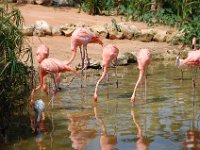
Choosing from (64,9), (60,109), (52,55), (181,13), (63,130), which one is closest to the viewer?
(63,130)

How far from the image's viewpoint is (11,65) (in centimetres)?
588

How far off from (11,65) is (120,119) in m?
1.86

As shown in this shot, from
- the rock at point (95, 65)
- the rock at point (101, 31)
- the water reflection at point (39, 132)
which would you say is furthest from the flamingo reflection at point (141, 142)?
the rock at point (101, 31)

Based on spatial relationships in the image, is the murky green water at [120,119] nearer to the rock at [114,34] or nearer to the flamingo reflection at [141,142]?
the flamingo reflection at [141,142]

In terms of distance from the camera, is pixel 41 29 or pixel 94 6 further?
pixel 94 6

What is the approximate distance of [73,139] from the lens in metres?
6.21

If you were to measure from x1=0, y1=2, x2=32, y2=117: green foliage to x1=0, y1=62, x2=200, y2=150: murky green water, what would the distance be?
0.45 metres

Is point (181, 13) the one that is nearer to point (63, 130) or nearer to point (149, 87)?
point (149, 87)

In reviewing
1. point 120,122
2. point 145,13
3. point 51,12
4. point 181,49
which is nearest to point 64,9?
point 51,12

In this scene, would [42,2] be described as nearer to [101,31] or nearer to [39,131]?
[101,31]

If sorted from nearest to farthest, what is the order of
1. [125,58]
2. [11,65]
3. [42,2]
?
[11,65] < [125,58] < [42,2]

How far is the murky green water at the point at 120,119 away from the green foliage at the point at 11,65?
0.45m

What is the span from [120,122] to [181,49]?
7.01 metres

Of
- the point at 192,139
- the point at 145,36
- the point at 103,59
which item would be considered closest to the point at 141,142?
the point at 192,139
